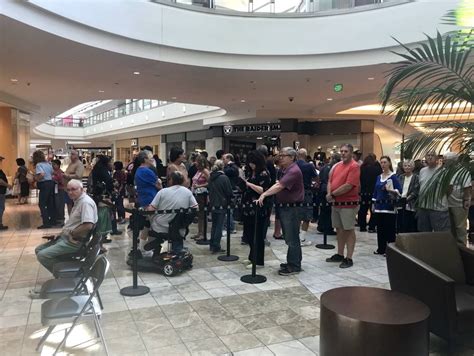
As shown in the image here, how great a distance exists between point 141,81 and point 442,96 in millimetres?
8990

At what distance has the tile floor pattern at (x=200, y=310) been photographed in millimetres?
3080

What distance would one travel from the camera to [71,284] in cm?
338

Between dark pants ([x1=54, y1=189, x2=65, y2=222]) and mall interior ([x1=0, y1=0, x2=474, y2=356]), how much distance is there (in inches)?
1.8

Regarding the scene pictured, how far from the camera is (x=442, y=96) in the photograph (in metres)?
3.16

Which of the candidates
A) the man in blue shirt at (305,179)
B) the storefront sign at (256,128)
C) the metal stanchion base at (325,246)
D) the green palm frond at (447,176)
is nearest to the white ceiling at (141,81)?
the storefront sign at (256,128)

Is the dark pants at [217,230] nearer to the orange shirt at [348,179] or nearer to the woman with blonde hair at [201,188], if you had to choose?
the woman with blonde hair at [201,188]

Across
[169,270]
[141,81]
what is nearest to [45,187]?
[141,81]

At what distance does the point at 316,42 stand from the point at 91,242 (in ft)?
23.9

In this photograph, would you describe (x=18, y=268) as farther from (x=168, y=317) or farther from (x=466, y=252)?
(x=466, y=252)

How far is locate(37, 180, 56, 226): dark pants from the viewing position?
8055 mm

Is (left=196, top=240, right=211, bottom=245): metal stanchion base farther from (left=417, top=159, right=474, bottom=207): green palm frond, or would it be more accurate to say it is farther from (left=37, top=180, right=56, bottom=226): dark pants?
(left=417, top=159, right=474, bottom=207): green palm frond

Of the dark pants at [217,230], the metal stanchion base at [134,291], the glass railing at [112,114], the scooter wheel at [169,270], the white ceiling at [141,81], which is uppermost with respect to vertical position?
the glass railing at [112,114]

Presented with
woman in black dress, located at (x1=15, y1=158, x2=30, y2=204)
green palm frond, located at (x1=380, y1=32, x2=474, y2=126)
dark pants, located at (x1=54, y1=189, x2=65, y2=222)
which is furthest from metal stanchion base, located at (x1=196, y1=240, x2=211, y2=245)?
woman in black dress, located at (x1=15, y1=158, x2=30, y2=204)

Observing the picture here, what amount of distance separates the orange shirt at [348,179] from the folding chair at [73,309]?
3.36 meters
